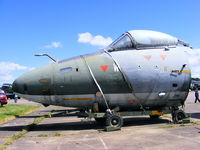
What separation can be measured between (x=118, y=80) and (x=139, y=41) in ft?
6.75

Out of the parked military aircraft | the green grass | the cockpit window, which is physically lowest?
the green grass

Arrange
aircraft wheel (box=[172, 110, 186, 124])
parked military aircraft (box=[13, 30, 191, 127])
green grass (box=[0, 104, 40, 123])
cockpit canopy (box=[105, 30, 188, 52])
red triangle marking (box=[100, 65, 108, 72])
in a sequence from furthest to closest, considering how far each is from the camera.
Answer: green grass (box=[0, 104, 40, 123]), aircraft wheel (box=[172, 110, 186, 124]), cockpit canopy (box=[105, 30, 188, 52]), red triangle marking (box=[100, 65, 108, 72]), parked military aircraft (box=[13, 30, 191, 127])

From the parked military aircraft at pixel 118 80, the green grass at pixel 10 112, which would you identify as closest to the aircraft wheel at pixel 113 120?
the parked military aircraft at pixel 118 80

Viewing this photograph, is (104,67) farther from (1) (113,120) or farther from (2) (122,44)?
(1) (113,120)

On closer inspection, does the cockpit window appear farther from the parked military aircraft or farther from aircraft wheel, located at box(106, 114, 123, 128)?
aircraft wheel, located at box(106, 114, 123, 128)

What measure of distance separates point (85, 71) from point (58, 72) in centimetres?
113

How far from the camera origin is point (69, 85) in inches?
368

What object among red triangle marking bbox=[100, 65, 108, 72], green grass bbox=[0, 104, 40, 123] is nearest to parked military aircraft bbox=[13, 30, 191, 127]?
red triangle marking bbox=[100, 65, 108, 72]

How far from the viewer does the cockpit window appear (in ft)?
33.2

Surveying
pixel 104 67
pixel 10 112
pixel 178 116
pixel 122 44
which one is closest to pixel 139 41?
pixel 122 44

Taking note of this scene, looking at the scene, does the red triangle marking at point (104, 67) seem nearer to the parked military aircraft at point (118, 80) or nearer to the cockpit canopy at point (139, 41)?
the parked military aircraft at point (118, 80)

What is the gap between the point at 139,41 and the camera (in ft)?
33.0

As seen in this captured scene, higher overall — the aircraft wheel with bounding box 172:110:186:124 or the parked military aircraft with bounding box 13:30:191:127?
the parked military aircraft with bounding box 13:30:191:127

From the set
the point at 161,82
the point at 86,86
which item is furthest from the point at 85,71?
the point at 161,82
